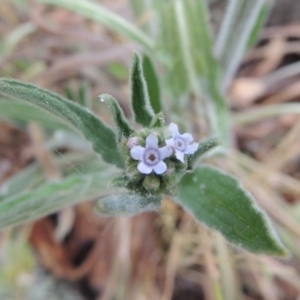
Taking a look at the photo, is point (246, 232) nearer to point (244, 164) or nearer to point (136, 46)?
point (244, 164)

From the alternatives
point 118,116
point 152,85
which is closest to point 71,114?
point 118,116

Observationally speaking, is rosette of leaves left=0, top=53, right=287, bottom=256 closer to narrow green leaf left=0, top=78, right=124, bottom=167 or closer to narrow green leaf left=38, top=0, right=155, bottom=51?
narrow green leaf left=0, top=78, right=124, bottom=167

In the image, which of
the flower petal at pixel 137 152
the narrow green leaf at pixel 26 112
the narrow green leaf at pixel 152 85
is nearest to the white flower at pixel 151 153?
the flower petal at pixel 137 152

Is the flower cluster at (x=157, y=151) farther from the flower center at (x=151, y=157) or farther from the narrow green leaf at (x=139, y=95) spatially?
the narrow green leaf at (x=139, y=95)

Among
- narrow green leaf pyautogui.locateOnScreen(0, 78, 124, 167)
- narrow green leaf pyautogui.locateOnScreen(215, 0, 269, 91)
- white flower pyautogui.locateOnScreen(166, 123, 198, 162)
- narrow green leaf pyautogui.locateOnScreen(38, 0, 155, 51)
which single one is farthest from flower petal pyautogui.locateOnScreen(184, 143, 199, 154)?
narrow green leaf pyautogui.locateOnScreen(38, 0, 155, 51)

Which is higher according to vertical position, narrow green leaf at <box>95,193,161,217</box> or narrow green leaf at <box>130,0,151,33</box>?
narrow green leaf at <box>130,0,151,33</box>

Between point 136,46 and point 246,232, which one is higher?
point 136,46

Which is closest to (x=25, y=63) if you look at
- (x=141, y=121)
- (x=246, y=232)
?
(x=141, y=121)
